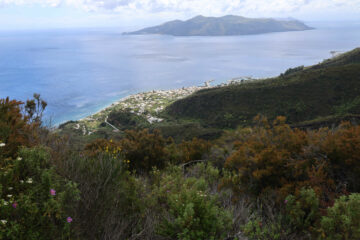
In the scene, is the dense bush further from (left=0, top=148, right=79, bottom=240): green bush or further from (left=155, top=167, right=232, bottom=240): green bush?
(left=155, top=167, right=232, bottom=240): green bush

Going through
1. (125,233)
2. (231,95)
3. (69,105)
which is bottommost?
(69,105)

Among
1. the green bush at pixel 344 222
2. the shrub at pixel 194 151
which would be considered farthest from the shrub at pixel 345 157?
the shrub at pixel 194 151

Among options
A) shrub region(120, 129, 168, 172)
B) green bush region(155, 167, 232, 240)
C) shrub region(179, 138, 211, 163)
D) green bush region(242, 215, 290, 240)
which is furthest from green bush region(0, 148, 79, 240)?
shrub region(179, 138, 211, 163)

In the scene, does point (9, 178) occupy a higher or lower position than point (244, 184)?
higher

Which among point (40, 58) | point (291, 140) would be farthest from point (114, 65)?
point (291, 140)

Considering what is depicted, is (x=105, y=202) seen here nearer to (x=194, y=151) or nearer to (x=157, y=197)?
(x=157, y=197)

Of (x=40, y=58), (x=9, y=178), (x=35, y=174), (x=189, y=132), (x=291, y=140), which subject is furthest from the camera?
(x=40, y=58)

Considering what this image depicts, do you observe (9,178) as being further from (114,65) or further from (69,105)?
(114,65)

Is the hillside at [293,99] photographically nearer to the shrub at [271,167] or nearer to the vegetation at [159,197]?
the shrub at [271,167]

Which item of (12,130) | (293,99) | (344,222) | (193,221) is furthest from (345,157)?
(293,99)
